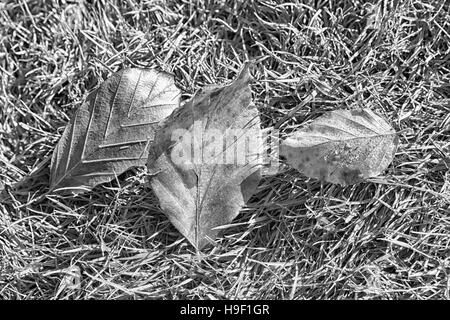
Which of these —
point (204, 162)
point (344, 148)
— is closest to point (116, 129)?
point (204, 162)

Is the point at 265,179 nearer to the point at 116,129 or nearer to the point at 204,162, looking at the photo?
the point at 204,162

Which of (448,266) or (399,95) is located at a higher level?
(399,95)

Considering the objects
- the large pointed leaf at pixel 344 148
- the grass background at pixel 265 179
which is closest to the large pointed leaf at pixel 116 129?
the grass background at pixel 265 179

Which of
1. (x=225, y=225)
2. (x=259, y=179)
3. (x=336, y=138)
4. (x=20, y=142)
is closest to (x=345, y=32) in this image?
(x=336, y=138)

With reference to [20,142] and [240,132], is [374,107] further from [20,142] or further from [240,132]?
[20,142]

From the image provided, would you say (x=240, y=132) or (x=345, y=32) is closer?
(x=240, y=132)

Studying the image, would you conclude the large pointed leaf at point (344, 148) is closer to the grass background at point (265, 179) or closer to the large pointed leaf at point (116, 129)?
the grass background at point (265, 179)

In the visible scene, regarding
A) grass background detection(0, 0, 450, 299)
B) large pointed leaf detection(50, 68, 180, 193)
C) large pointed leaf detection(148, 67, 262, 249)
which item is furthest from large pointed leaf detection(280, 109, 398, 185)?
large pointed leaf detection(50, 68, 180, 193)
